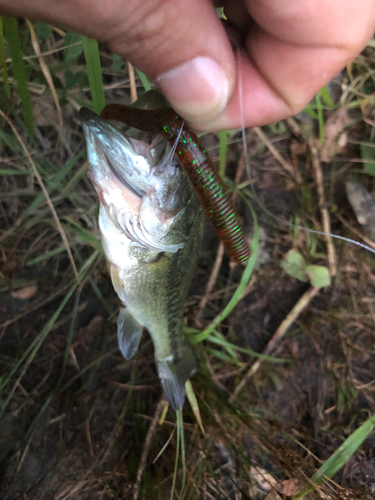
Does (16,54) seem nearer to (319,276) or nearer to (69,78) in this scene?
(69,78)

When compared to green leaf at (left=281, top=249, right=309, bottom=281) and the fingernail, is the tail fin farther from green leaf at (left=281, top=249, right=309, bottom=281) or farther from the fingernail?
the fingernail

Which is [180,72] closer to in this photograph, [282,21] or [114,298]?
[282,21]

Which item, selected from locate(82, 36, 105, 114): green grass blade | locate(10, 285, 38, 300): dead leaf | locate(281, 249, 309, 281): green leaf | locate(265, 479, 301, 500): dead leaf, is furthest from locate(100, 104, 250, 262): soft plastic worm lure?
Answer: locate(265, 479, 301, 500): dead leaf

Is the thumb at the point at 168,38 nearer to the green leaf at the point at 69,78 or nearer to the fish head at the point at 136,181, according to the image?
the fish head at the point at 136,181

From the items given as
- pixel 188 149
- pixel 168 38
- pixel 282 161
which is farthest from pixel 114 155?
pixel 282 161

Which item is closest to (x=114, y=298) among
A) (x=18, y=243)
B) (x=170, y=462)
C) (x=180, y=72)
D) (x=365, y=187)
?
(x=18, y=243)

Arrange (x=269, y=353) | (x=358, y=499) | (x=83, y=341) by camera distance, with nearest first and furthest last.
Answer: (x=358, y=499), (x=83, y=341), (x=269, y=353)
